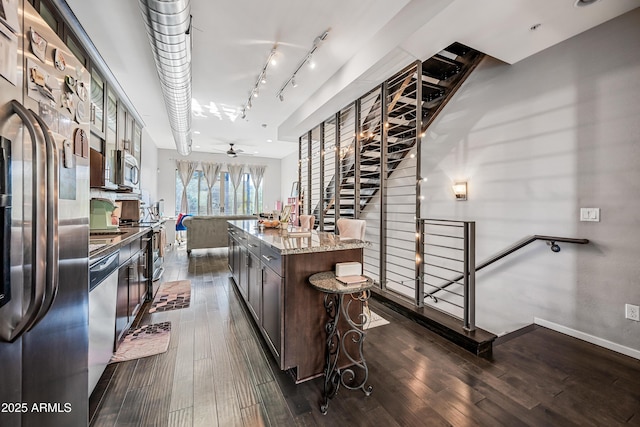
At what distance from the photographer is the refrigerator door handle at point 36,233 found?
80 centimetres

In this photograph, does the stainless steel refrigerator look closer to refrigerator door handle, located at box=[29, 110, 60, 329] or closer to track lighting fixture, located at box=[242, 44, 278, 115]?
refrigerator door handle, located at box=[29, 110, 60, 329]

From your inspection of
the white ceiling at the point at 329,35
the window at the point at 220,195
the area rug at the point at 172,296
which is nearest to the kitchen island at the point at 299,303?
the area rug at the point at 172,296

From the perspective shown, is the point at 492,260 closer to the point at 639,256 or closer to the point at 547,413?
the point at 639,256

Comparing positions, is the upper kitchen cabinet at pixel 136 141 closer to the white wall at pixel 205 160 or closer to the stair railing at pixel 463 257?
the white wall at pixel 205 160

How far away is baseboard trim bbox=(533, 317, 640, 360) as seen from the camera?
2266 mm

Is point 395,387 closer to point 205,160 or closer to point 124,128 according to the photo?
point 124,128

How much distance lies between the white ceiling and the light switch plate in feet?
5.51

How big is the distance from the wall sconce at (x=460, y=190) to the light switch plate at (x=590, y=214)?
1.19m

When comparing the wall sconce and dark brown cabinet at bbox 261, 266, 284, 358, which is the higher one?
the wall sconce

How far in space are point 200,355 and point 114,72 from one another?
3.75 metres

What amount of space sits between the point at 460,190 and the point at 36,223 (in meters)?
3.93

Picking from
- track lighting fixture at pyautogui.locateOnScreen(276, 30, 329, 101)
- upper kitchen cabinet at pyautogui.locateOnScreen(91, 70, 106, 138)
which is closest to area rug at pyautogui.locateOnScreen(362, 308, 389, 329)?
track lighting fixture at pyautogui.locateOnScreen(276, 30, 329, 101)

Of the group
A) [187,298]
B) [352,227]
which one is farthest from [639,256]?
[187,298]

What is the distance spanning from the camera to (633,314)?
226 cm
